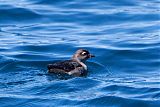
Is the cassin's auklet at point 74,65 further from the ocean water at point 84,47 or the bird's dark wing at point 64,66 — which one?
the ocean water at point 84,47

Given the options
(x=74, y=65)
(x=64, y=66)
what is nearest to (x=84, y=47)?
(x=74, y=65)

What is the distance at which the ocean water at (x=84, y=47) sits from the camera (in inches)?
645

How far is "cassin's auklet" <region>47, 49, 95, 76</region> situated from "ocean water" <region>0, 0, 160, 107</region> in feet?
0.70

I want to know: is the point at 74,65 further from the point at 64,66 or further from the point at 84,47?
the point at 84,47

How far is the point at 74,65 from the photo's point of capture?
1923cm

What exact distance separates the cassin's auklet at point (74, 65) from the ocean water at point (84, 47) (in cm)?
21

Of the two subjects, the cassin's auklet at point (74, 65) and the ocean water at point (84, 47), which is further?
the cassin's auklet at point (74, 65)

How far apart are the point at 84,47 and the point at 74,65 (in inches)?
112

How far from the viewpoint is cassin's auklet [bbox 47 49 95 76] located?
18.5 metres

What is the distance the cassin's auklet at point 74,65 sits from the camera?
18.5 metres

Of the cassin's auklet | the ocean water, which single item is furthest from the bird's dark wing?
the ocean water

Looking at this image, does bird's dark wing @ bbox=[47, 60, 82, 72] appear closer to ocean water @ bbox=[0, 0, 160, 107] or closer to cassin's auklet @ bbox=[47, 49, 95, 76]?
cassin's auklet @ bbox=[47, 49, 95, 76]

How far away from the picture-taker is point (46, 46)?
2198 cm

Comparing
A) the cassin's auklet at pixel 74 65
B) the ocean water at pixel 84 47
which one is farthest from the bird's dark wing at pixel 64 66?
the ocean water at pixel 84 47
